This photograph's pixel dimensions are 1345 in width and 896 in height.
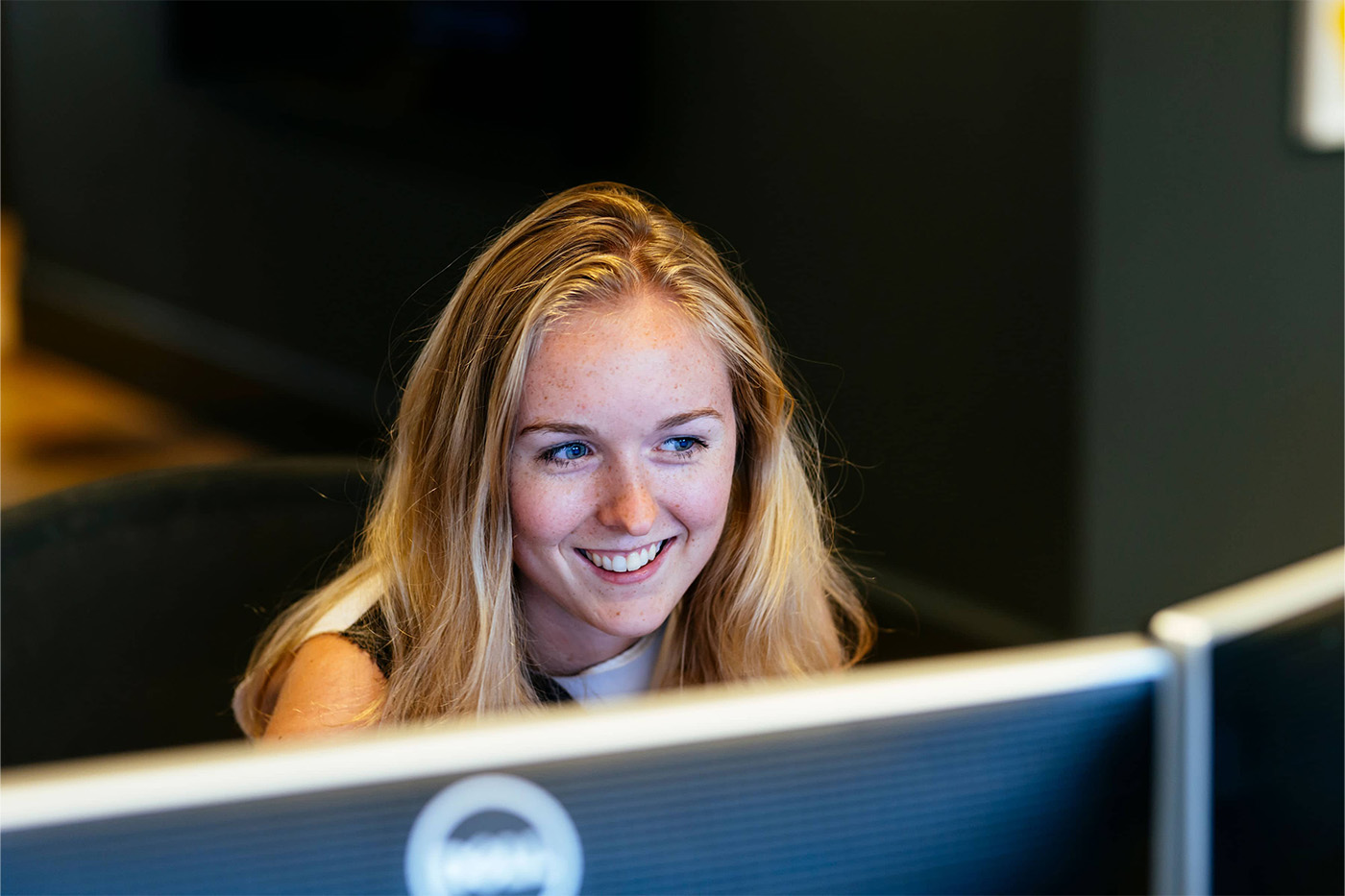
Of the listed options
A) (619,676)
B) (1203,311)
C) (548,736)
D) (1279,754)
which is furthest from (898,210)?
(548,736)

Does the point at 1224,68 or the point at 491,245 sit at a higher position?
the point at 1224,68

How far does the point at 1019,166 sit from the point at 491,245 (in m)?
1.23

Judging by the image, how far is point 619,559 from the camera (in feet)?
3.17

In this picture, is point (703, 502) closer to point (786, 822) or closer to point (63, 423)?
point (786, 822)

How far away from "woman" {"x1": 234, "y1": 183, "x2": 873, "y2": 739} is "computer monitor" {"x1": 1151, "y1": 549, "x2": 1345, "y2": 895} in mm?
454

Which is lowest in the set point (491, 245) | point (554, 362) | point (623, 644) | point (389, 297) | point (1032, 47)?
point (623, 644)

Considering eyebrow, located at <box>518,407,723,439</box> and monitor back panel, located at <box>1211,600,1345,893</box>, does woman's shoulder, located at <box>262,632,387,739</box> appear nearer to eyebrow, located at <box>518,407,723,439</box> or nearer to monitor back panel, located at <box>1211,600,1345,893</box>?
eyebrow, located at <box>518,407,723,439</box>

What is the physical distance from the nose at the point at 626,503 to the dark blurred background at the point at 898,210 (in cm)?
106

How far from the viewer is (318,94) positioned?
7.08ft

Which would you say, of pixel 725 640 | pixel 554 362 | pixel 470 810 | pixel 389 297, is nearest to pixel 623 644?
pixel 725 640

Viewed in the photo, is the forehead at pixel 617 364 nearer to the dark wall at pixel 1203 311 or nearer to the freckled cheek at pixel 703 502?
the freckled cheek at pixel 703 502

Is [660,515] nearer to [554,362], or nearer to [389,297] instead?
[554,362]

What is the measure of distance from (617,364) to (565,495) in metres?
0.10

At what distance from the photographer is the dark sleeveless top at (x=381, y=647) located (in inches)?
40.1
